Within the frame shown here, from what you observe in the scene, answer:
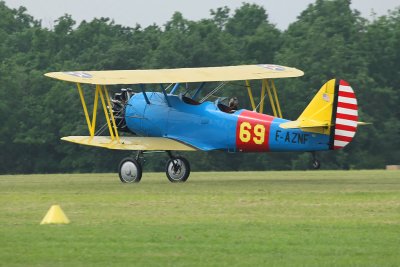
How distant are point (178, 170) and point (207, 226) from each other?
1104 centimetres

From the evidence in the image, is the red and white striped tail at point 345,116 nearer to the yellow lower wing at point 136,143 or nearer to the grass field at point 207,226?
the grass field at point 207,226

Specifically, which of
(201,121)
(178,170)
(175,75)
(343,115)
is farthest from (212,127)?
(343,115)

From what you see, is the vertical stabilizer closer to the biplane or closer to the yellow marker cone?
the biplane

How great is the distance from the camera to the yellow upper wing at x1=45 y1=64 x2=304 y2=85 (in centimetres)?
2819

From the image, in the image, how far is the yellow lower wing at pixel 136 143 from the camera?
28.2 m

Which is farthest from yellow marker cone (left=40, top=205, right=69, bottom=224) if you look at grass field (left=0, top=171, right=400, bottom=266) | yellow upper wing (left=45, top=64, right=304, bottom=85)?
yellow upper wing (left=45, top=64, right=304, bottom=85)

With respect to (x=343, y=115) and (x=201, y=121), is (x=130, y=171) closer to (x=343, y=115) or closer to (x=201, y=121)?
(x=201, y=121)

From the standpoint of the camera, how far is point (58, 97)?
191ft

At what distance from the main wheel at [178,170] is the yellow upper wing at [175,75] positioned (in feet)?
5.98

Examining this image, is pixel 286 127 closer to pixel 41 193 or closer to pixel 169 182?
pixel 169 182

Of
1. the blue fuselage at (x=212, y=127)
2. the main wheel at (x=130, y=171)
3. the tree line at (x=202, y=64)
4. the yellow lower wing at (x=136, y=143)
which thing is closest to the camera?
the blue fuselage at (x=212, y=127)

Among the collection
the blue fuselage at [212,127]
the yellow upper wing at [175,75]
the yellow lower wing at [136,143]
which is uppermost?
the yellow upper wing at [175,75]

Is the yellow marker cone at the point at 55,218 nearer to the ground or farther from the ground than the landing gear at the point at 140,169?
farther from the ground

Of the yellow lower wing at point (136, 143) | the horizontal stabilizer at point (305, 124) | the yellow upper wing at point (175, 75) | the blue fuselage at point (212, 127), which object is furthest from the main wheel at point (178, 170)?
the horizontal stabilizer at point (305, 124)
